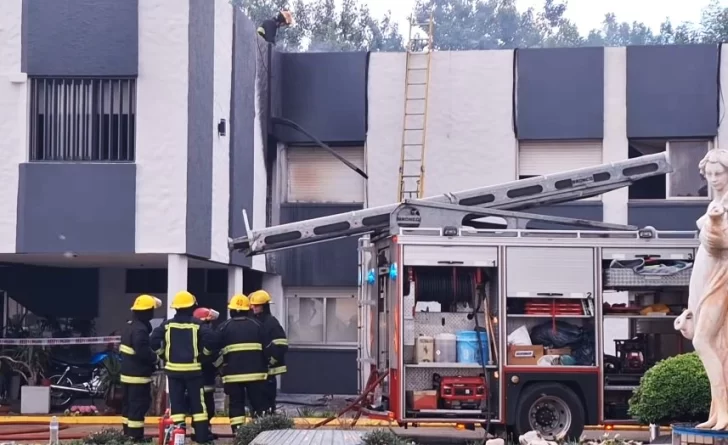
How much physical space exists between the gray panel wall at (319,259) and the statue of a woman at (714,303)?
13892mm

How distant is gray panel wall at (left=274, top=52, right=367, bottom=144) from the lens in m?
24.2

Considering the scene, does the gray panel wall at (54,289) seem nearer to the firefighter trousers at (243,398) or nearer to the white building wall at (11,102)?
the white building wall at (11,102)

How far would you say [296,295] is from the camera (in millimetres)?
24844

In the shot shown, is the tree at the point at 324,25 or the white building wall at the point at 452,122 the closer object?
the white building wall at the point at 452,122

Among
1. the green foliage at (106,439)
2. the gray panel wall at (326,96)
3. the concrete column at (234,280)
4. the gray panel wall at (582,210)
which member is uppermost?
the gray panel wall at (326,96)

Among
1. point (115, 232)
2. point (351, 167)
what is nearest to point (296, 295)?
point (351, 167)

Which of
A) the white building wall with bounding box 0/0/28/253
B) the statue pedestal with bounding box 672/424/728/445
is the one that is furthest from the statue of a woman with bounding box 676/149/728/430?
the white building wall with bounding box 0/0/28/253

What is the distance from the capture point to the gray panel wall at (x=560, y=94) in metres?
23.7

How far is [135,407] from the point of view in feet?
49.3

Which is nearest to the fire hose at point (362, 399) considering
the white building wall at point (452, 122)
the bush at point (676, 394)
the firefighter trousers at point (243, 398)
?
the firefighter trousers at point (243, 398)

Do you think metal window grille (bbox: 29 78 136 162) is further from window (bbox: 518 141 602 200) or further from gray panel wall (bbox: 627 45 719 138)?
gray panel wall (bbox: 627 45 719 138)

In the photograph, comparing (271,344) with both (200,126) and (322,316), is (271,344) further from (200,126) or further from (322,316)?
(322,316)

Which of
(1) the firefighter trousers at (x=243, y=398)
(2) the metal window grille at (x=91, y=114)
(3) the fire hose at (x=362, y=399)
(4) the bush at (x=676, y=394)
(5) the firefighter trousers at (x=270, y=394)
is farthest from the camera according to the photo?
(2) the metal window grille at (x=91, y=114)

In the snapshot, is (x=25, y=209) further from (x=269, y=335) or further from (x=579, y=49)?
(x=579, y=49)
